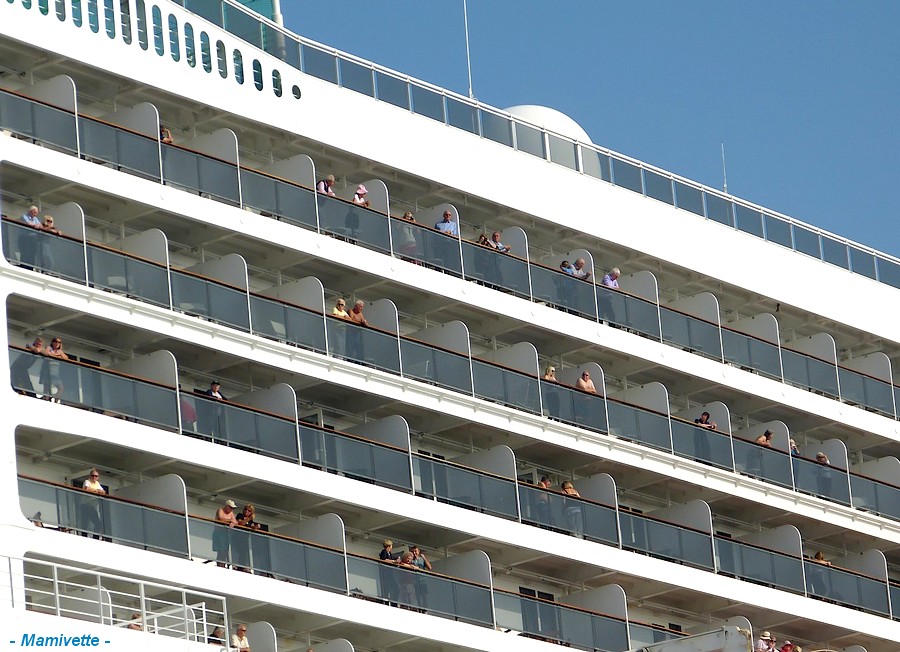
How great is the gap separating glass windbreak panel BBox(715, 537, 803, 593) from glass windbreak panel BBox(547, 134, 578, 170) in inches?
331

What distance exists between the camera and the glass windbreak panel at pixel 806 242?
200 feet

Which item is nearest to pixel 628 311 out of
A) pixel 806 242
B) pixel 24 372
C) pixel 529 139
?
pixel 529 139

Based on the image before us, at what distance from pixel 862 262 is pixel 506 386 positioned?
45.7 feet

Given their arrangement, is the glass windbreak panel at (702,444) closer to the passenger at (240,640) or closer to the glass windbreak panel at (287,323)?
the glass windbreak panel at (287,323)

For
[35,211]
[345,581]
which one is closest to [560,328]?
[345,581]

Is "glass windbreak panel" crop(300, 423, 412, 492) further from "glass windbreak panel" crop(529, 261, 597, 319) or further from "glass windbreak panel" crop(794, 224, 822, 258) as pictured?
"glass windbreak panel" crop(794, 224, 822, 258)

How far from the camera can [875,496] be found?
6022cm

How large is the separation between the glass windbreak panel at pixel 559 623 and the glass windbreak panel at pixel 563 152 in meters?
9.84

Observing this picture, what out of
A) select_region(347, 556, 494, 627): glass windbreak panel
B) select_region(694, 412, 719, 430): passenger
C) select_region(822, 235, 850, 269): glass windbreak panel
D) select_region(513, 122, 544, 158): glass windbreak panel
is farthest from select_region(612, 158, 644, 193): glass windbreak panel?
select_region(347, 556, 494, 627): glass windbreak panel

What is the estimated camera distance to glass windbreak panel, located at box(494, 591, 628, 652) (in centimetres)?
5025

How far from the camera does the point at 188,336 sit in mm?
45906

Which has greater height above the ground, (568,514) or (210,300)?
(210,300)

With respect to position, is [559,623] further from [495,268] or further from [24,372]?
[24,372]

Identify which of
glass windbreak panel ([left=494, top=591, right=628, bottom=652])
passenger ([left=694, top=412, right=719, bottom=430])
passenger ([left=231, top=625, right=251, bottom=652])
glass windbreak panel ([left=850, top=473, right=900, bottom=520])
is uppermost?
passenger ([left=694, top=412, right=719, bottom=430])
